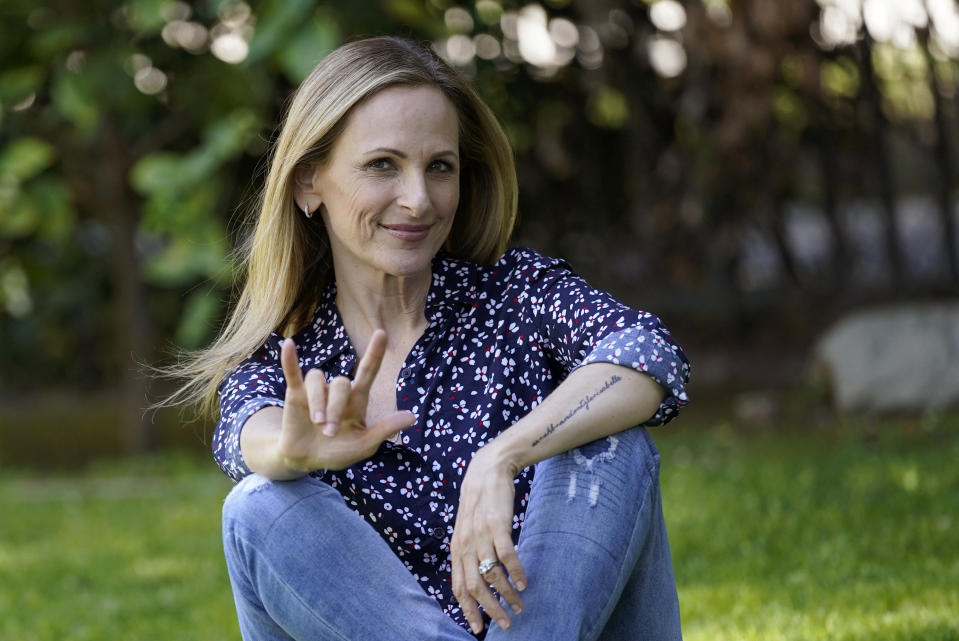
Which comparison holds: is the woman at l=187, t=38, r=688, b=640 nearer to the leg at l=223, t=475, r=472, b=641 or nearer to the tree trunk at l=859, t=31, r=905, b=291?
the leg at l=223, t=475, r=472, b=641

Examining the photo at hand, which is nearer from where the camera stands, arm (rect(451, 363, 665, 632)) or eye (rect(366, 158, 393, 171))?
arm (rect(451, 363, 665, 632))

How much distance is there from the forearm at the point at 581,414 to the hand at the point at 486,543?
1.3 inches

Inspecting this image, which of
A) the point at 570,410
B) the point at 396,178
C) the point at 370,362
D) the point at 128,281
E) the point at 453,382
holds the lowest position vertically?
the point at 128,281

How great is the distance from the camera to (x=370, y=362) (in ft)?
6.17

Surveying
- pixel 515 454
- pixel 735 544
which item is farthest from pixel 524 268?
pixel 735 544

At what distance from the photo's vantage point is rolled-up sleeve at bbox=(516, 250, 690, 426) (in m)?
2.06

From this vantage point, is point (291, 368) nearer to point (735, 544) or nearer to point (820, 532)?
point (735, 544)

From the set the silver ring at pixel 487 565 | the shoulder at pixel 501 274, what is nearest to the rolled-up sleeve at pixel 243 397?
the shoulder at pixel 501 274

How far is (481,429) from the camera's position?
2248 millimetres

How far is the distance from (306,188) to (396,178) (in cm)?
23

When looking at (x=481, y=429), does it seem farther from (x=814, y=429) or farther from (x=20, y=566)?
(x=814, y=429)

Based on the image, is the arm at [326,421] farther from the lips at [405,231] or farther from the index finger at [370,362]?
the lips at [405,231]

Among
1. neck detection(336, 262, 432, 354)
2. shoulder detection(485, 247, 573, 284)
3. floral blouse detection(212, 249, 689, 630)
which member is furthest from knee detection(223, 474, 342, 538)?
shoulder detection(485, 247, 573, 284)

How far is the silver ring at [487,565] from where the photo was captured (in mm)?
1896
